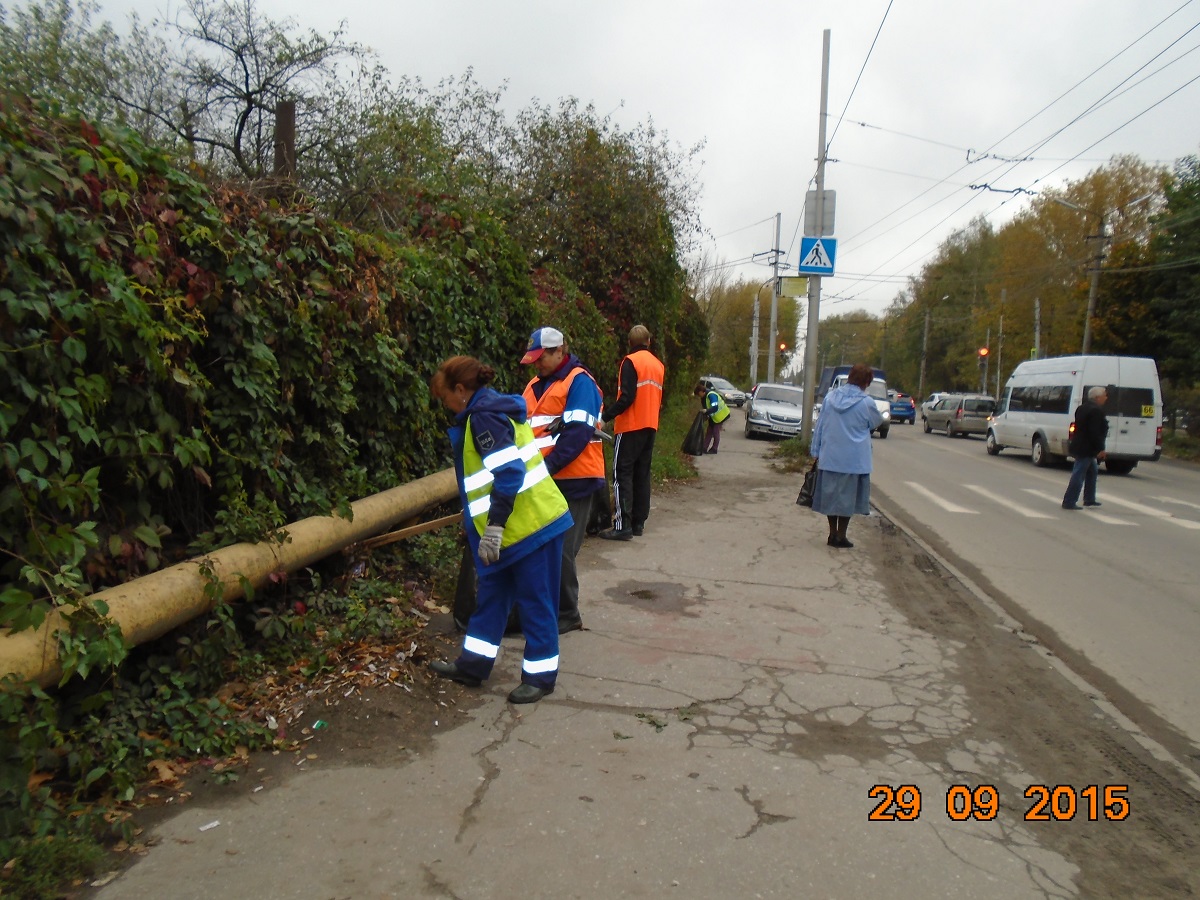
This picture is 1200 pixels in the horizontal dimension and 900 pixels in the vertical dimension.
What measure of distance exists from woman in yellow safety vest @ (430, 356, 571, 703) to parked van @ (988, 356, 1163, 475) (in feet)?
58.5

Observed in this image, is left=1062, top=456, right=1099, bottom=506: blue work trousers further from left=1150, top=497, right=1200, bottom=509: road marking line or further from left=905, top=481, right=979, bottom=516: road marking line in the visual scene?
left=1150, top=497, right=1200, bottom=509: road marking line

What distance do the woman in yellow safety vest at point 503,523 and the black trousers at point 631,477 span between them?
147 inches

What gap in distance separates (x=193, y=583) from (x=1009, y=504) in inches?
500

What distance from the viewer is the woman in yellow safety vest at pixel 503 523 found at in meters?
4.32

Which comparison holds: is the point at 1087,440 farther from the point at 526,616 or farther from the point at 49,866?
the point at 49,866

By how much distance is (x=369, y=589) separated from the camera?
5410mm

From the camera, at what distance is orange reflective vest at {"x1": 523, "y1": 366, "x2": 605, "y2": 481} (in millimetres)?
5535

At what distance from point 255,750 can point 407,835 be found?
38.3 inches

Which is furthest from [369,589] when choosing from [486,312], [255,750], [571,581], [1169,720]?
[1169,720]

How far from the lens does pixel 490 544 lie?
13.9 feet

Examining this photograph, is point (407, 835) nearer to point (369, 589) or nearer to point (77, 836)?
point (77, 836)

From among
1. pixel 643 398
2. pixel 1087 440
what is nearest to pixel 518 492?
pixel 643 398

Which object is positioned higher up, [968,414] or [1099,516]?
[968,414]

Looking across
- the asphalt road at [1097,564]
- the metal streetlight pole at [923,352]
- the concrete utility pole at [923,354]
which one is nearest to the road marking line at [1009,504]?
the asphalt road at [1097,564]
